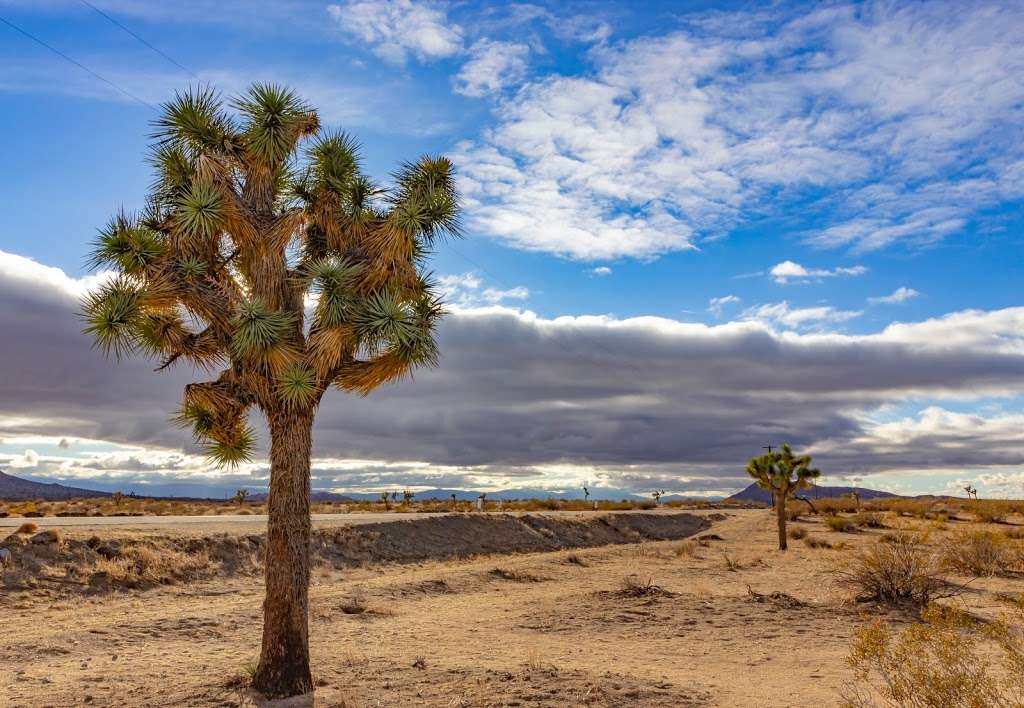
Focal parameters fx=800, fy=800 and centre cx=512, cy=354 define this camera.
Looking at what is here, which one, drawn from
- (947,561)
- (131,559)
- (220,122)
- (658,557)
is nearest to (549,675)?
(220,122)

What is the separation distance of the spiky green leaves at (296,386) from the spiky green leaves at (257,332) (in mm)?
360

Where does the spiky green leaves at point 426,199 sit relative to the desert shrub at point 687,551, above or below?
above

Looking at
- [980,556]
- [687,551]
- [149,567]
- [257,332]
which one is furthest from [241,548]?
[980,556]

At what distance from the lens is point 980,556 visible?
83.6 feet

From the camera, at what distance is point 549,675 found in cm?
1211

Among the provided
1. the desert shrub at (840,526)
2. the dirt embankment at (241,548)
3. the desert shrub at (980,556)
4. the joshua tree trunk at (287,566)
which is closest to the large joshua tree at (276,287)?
the joshua tree trunk at (287,566)

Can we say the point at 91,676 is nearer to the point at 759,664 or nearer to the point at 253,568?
the point at 759,664

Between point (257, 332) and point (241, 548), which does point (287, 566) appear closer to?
point (257, 332)

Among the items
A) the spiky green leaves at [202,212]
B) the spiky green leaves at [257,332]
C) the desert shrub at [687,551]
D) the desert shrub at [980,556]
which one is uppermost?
the spiky green leaves at [202,212]

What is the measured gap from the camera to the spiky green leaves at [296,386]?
433 inches

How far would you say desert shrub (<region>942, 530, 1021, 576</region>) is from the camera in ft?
82.9

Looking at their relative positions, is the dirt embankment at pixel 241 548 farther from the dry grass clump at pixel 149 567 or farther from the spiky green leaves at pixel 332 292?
the spiky green leaves at pixel 332 292

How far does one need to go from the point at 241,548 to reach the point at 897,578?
19.0 metres

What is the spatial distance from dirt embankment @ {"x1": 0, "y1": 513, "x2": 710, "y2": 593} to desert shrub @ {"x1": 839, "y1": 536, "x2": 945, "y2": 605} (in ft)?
53.6
